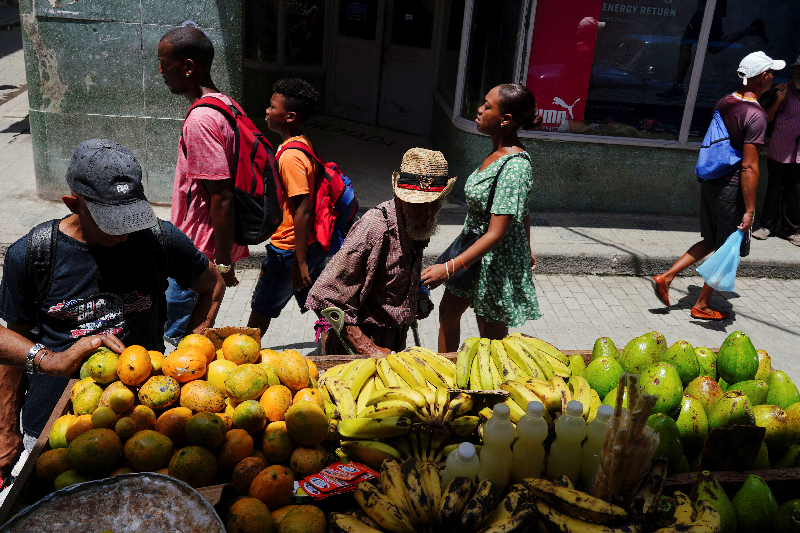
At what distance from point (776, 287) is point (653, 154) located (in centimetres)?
209

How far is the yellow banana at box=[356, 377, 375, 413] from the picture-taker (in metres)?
2.89

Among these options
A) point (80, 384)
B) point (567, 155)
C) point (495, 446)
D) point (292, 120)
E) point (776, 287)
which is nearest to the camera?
point (495, 446)

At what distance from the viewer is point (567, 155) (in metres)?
8.05

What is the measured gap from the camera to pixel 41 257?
8.70 ft

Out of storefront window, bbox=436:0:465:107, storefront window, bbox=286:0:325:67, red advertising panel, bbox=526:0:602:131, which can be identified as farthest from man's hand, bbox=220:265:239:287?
storefront window, bbox=286:0:325:67

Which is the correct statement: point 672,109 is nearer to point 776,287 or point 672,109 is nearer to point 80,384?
point 776,287

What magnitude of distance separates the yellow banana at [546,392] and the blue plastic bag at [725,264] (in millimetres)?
3773

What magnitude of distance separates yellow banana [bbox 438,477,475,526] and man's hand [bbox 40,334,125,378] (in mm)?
1427

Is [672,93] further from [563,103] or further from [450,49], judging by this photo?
[450,49]

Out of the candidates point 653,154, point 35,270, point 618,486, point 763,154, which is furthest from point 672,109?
point 35,270

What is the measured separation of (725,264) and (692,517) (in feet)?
13.7

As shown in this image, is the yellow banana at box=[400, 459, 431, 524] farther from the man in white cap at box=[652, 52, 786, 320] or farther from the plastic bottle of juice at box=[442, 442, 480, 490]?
the man in white cap at box=[652, 52, 786, 320]

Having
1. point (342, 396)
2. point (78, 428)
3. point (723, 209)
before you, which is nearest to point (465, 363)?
point (342, 396)

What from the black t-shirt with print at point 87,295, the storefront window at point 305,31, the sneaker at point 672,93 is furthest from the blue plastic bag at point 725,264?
the storefront window at point 305,31
